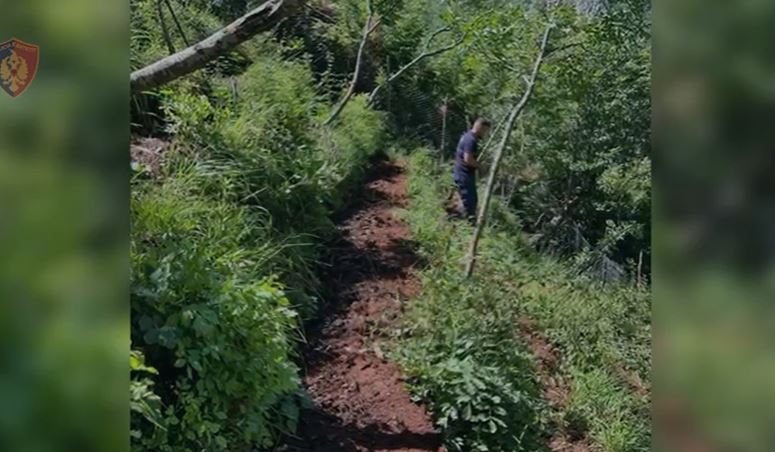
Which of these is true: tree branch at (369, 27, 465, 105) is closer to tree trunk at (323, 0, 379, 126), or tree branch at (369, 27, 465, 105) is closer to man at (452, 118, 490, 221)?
tree trunk at (323, 0, 379, 126)

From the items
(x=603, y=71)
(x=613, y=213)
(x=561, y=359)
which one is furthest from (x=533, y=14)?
(x=561, y=359)

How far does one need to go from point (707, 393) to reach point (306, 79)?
187 inches

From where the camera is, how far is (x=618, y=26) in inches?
196

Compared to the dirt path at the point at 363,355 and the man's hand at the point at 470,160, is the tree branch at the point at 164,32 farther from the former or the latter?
the man's hand at the point at 470,160

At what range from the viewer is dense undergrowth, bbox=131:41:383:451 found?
2131 mm

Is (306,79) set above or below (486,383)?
above

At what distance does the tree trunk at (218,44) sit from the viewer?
2.36 meters

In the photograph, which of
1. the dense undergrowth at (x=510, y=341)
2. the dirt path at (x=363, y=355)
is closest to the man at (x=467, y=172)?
the dense undergrowth at (x=510, y=341)

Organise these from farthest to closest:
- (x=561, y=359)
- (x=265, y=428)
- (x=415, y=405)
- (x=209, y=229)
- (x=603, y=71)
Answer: (x=603, y=71) → (x=561, y=359) → (x=415, y=405) → (x=209, y=229) → (x=265, y=428)

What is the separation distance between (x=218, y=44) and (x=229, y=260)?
0.74 m

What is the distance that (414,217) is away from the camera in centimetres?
482

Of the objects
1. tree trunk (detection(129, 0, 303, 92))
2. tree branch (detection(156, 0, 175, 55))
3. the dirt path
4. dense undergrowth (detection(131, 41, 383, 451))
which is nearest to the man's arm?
the dirt path

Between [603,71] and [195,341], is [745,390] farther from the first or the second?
[603,71]

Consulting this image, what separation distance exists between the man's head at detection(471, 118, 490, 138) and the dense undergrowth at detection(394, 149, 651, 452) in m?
0.45
